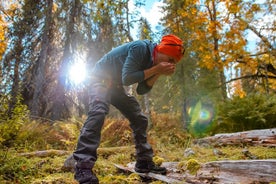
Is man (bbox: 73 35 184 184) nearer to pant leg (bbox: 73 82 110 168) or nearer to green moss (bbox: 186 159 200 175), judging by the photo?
pant leg (bbox: 73 82 110 168)

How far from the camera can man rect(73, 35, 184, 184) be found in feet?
9.15

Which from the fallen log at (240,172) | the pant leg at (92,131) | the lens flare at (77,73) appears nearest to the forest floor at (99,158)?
the fallen log at (240,172)

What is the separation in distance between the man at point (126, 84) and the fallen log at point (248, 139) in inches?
100.0

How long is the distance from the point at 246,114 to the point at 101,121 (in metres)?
5.29

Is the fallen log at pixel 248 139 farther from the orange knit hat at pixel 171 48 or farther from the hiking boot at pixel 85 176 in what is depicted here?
the hiking boot at pixel 85 176

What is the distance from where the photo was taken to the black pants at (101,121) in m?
2.77

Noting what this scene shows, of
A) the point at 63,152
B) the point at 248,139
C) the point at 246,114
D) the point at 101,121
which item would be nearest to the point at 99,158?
the point at 63,152

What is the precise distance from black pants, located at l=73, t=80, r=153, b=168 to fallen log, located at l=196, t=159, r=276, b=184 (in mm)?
861

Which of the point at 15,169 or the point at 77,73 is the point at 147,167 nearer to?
the point at 15,169

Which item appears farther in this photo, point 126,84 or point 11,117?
point 11,117

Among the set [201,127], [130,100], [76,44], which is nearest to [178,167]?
[130,100]

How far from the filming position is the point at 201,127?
28.9 ft

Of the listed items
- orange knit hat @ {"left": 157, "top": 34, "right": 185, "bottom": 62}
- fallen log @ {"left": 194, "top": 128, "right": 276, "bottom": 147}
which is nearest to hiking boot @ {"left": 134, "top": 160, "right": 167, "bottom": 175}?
orange knit hat @ {"left": 157, "top": 34, "right": 185, "bottom": 62}

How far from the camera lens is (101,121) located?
2924mm
